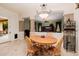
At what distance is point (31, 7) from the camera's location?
343 centimetres

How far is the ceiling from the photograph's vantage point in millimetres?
3385

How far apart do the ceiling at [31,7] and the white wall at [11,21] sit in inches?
4.0

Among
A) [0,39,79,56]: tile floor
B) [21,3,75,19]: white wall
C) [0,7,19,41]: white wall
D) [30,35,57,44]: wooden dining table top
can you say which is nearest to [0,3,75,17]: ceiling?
[21,3,75,19]: white wall

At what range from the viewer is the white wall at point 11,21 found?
341cm

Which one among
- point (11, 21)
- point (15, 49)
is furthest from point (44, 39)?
point (11, 21)

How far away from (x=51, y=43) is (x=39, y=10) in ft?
2.65

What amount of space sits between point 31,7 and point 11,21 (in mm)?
573

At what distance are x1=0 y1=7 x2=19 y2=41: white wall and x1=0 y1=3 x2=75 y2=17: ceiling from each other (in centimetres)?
10

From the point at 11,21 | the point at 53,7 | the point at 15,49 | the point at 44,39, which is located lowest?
the point at 15,49

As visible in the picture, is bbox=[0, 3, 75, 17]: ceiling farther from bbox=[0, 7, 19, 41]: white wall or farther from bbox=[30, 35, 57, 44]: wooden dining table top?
bbox=[30, 35, 57, 44]: wooden dining table top

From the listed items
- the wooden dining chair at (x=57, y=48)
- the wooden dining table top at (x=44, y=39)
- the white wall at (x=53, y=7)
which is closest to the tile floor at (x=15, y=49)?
the wooden dining chair at (x=57, y=48)

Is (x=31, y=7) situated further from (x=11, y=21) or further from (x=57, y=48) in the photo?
(x=57, y=48)

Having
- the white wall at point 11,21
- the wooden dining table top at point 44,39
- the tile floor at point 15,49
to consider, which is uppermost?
the white wall at point 11,21

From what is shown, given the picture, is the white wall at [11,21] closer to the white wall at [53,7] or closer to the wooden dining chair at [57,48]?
the white wall at [53,7]
